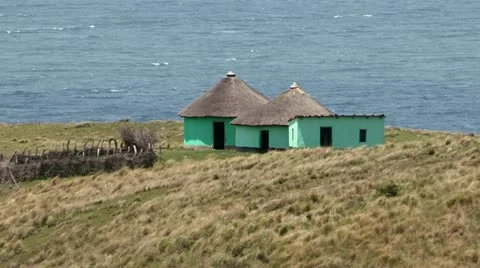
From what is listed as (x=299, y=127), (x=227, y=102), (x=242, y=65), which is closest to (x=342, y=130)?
(x=299, y=127)

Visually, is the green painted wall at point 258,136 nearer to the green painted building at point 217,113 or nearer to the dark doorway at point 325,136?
the green painted building at point 217,113

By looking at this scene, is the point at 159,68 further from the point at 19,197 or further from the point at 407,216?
the point at 407,216

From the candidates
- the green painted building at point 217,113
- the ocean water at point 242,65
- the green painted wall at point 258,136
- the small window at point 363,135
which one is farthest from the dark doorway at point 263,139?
the ocean water at point 242,65

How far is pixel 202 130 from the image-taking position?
5134 centimetres

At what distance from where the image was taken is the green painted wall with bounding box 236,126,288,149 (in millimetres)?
47125

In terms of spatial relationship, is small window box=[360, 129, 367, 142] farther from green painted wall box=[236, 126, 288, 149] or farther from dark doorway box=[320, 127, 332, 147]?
green painted wall box=[236, 126, 288, 149]

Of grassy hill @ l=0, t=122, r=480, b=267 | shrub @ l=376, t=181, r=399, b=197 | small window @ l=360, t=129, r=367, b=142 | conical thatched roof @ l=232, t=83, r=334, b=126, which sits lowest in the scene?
grassy hill @ l=0, t=122, r=480, b=267

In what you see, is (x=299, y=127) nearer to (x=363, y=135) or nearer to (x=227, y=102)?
(x=363, y=135)

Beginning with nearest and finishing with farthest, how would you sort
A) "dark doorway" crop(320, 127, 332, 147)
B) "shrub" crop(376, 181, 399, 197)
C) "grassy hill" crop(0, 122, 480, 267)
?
"grassy hill" crop(0, 122, 480, 267) < "shrub" crop(376, 181, 399, 197) < "dark doorway" crop(320, 127, 332, 147)

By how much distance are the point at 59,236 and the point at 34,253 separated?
103 cm

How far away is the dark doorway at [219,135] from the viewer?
50656mm

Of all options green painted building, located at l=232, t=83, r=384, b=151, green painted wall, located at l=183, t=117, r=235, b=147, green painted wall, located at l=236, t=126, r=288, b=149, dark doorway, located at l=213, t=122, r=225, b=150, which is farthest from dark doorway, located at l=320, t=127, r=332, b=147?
dark doorway, located at l=213, t=122, r=225, b=150

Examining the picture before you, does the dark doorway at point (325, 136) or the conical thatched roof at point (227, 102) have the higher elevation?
the conical thatched roof at point (227, 102)

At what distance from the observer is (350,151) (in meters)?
38.7
